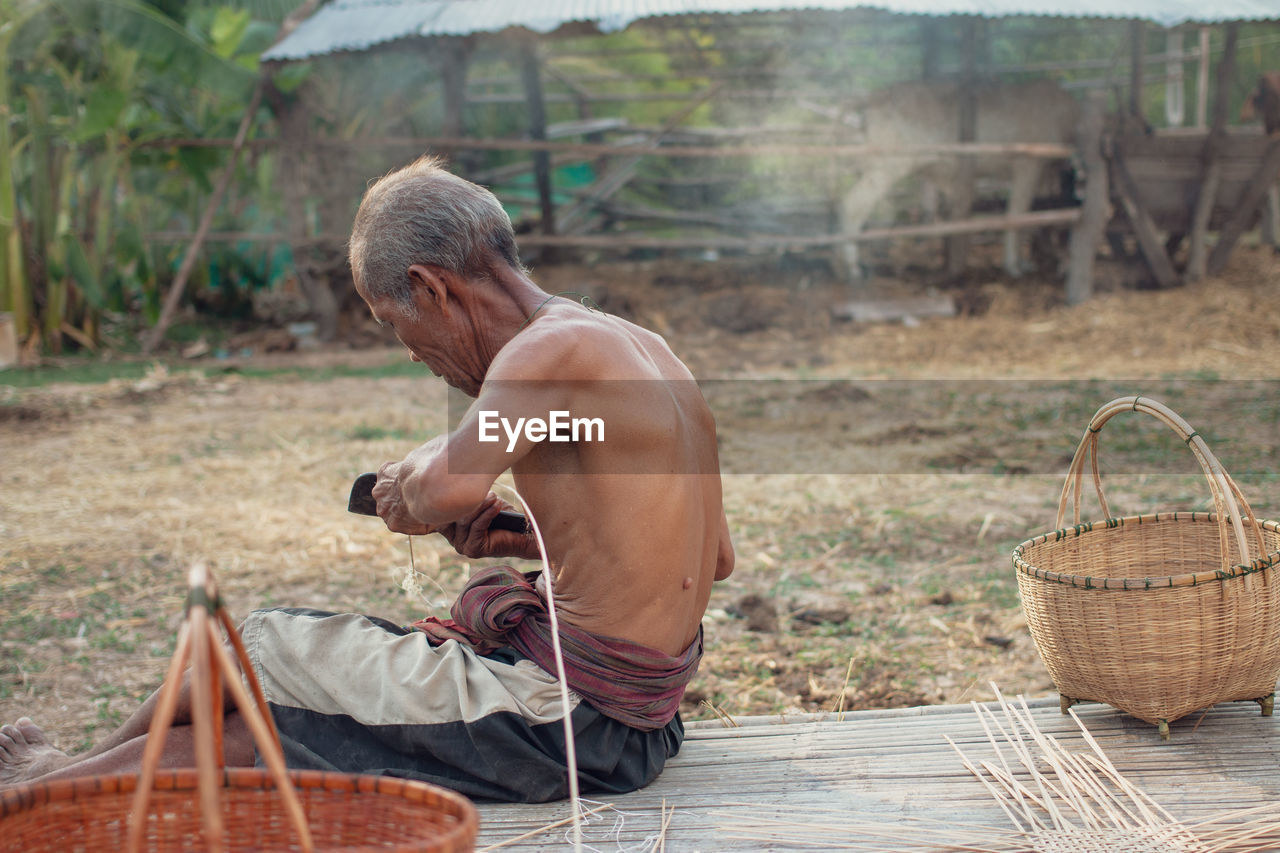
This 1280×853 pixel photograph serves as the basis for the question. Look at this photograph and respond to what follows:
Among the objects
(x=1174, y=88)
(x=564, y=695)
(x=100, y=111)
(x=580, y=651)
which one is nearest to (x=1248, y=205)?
(x=1174, y=88)

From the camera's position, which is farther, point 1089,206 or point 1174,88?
point 1174,88

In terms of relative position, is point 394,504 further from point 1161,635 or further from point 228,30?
point 228,30

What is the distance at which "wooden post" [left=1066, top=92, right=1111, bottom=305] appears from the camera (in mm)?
9219

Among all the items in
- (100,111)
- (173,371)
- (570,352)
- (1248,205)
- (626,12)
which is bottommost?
(173,371)

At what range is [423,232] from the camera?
6.44ft

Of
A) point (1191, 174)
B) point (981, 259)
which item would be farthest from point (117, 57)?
point (1191, 174)

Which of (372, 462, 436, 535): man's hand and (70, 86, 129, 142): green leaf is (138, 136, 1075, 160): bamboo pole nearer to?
(70, 86, 129, 142): green leaf

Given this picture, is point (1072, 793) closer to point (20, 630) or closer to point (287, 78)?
point (20, 630)

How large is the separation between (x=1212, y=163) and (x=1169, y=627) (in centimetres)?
846

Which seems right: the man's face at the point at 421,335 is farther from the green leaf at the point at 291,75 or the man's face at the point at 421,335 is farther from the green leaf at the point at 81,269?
the green leaf at the point at 81,269

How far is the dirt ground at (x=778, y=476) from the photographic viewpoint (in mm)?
3484

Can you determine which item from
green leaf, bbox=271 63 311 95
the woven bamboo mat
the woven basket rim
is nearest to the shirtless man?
the woven bamboo mat

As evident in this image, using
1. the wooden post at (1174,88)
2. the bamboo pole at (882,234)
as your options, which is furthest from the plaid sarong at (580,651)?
the wooden post at (1174,88)

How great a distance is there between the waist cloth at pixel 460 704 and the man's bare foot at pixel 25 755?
46cm
